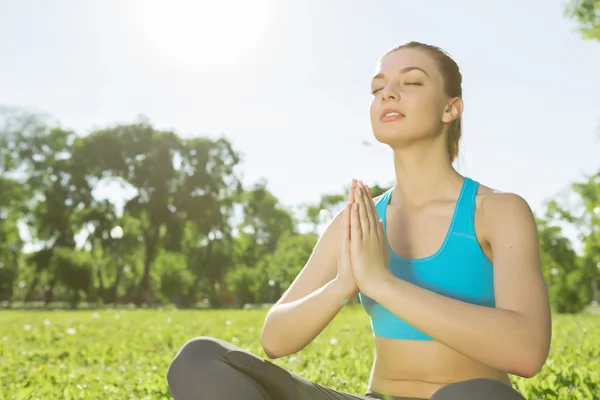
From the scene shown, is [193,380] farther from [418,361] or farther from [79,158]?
[79,158]

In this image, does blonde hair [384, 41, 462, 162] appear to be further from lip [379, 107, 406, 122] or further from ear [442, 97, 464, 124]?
lip [379, 107, 406, 122]

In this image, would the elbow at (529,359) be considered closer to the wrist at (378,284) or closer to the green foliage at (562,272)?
the wrist at (378,284)

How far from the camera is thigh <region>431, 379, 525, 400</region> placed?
2.18 m

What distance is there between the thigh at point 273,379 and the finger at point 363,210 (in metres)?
0.65

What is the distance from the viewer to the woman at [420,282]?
2307mm

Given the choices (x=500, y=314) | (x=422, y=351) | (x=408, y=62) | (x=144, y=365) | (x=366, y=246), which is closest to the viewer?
(x=500, y=314)

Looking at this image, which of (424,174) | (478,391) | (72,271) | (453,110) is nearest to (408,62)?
(453,110)

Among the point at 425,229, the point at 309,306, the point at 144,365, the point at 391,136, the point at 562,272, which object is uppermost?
the point at 391,136

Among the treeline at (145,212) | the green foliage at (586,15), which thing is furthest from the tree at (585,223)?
the green foliage at (586,15)

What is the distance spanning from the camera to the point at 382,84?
2.95 metres

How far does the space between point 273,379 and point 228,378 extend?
0.21m

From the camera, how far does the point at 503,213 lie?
2551 millimetres

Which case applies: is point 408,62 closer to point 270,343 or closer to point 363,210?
point 363,210

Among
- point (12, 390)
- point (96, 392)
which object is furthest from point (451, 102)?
point (12, 390)
